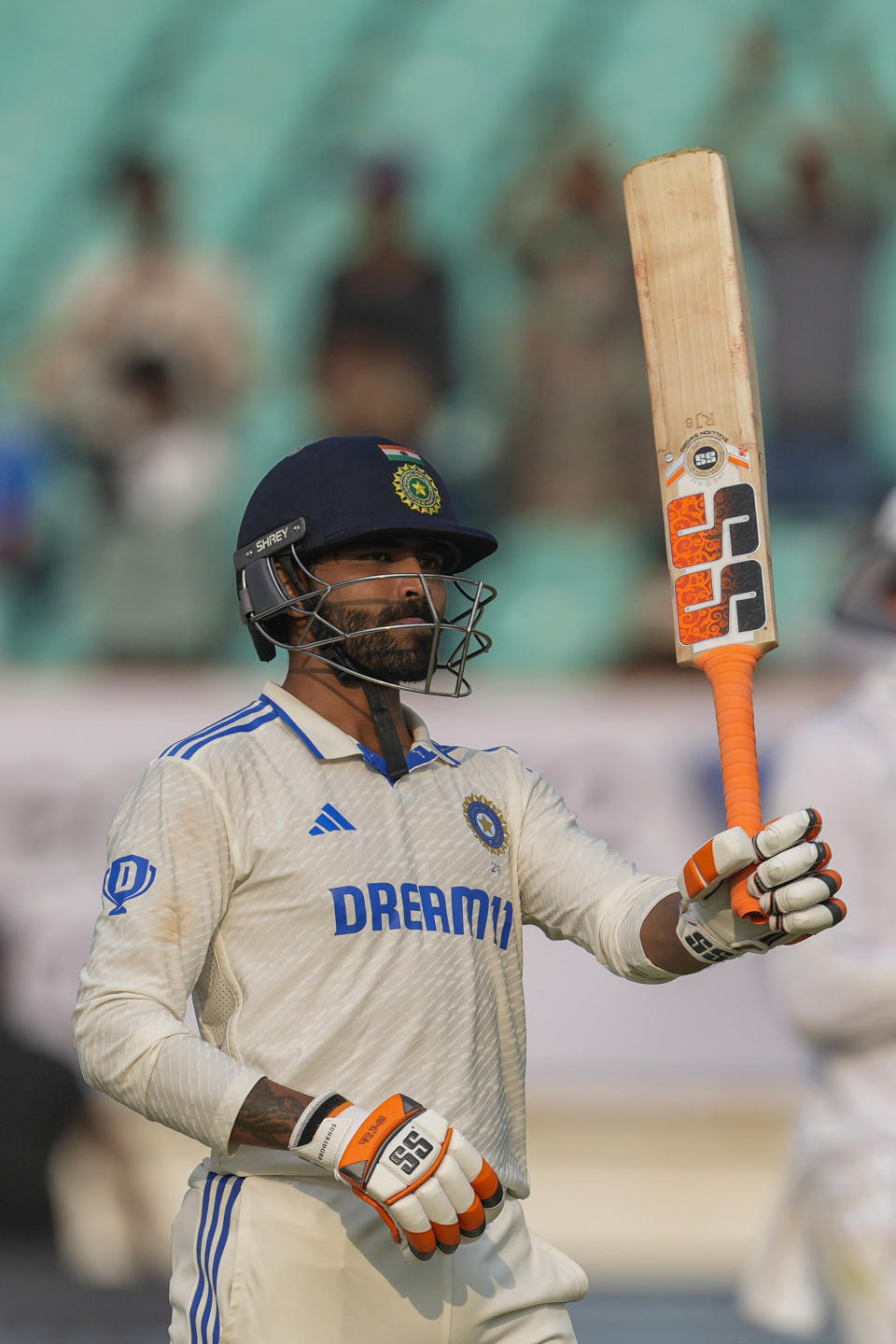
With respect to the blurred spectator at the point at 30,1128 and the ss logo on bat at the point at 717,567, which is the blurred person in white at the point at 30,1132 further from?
the ss logo on bat at the point at 717,567

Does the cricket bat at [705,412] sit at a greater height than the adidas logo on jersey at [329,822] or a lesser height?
greater

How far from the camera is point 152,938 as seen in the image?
213 cm

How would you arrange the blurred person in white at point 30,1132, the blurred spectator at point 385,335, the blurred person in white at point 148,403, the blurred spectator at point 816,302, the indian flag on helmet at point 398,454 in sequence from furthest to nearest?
1. the blurred spectator at point 816,302
2. the blurred spectator at point 385,335
3. the blurred person in white at point 148,403
4. the blurred person in white at point 30,1132
5. the indian flag on helmet at point 398,454

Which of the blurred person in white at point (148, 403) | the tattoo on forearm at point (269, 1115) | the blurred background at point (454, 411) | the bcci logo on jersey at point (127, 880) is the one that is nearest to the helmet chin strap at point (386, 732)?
the bcci logo on jersey at point (127, 880)

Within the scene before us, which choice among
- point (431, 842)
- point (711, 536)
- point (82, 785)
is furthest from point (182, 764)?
point (82, 785)

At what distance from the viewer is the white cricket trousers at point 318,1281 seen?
214 cm

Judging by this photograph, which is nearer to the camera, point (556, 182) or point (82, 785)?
point (82, 785)

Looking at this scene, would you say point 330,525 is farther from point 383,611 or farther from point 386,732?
point 386,732

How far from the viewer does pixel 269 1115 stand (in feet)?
6.53

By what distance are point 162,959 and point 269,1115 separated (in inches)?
9.5

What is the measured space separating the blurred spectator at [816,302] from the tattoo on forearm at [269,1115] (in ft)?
19.5

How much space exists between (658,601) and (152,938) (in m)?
5.53

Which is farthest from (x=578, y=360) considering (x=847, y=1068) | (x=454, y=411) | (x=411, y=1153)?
(x=411, y=1153)

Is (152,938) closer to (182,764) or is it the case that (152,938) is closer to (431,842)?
(182,764)
